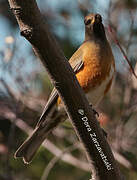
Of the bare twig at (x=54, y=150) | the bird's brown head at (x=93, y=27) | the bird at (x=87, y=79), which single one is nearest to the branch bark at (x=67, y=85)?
the bird at (x=87, y=79)

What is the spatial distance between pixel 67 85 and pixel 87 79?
64.0 inches

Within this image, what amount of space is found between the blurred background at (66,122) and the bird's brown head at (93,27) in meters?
0.17

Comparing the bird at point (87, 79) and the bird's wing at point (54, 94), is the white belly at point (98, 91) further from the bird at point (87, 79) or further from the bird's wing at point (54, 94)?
the bird's wing at point (54, 94)

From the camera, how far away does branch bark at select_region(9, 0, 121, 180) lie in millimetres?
2303

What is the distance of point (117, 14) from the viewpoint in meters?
5.96

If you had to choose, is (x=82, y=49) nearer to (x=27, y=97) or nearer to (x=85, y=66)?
(x=85, y=66)

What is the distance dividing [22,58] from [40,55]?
269cm

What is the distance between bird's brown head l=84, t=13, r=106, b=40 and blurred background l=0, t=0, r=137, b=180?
0.54ft

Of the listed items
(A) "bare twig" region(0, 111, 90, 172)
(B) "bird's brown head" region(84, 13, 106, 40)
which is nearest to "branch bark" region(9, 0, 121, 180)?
(B) "bird's brown head" region(84, 13, 106, 40)

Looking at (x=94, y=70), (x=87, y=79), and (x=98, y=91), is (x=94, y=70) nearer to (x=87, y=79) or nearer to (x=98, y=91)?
(x=87, y=79)

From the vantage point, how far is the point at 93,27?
4.42 meters

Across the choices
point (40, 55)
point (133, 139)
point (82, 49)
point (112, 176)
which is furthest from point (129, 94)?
point (40, 55)

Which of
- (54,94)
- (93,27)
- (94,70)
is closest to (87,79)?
(94,70)

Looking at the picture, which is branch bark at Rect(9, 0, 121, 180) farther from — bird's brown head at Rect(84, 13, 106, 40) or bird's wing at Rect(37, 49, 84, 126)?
bird's brown head at Rect(84, 13, 106, 40)
